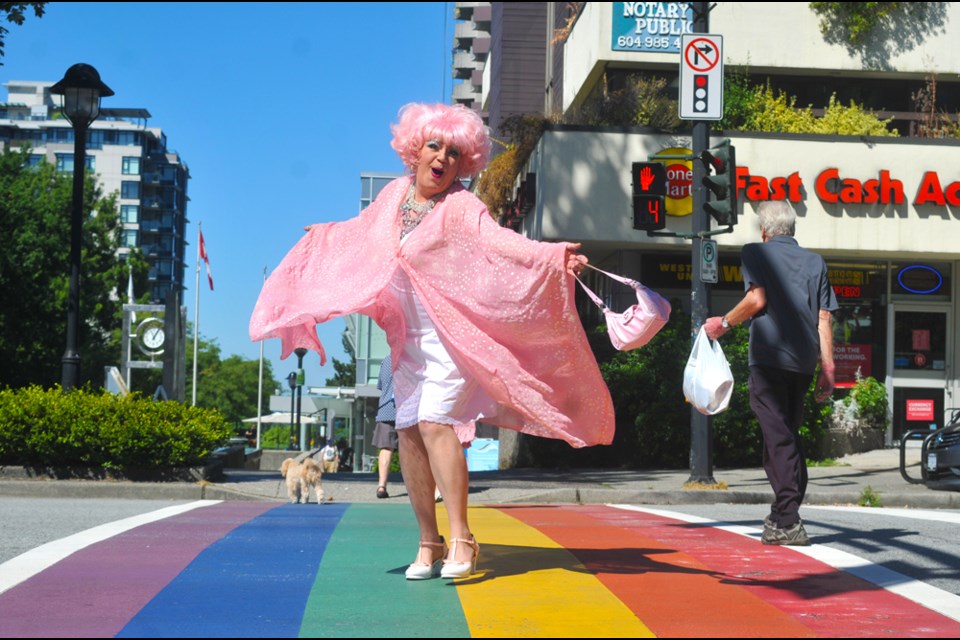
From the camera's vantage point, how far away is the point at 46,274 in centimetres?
4466

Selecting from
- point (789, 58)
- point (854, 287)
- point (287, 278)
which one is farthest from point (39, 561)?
→ point (789, 58)

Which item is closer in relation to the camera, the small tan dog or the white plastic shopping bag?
→ the white plastic shopping bag

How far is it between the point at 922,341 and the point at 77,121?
14.1 meters

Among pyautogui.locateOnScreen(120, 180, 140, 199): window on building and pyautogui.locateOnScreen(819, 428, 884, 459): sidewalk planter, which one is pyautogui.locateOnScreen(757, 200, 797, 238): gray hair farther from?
pyautogui.locateOnScreen(120, 180, 140, 199): window on building

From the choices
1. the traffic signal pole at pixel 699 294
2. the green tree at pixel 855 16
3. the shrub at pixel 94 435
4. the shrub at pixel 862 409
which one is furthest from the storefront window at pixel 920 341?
the shrub at pixel 94 435

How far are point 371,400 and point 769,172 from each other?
33.1 metres

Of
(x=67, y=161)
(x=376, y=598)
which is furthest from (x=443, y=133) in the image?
(x=67, y=161)

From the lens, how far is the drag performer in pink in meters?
5.51

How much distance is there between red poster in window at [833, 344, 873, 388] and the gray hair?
582 inches

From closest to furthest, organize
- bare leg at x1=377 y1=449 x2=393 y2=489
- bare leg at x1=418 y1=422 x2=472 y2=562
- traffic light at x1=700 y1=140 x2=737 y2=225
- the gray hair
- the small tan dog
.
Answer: bare leg at x1=418 y1=422 x2=472 y2=562 → the gray hair → the small tan dog → bare leg at x1=377 y1=449 x2=393 y2=489 → traffic light at x1=700 y1=140 x2=737 y2=225

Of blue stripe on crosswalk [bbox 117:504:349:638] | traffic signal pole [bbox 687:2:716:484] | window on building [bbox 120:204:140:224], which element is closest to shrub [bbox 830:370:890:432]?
traffic signal pole [bbox 687:2:716:484]

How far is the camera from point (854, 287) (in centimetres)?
2205

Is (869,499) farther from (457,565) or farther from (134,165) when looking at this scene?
(134,165)

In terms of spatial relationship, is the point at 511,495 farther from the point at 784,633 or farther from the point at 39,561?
the point at 784,633
